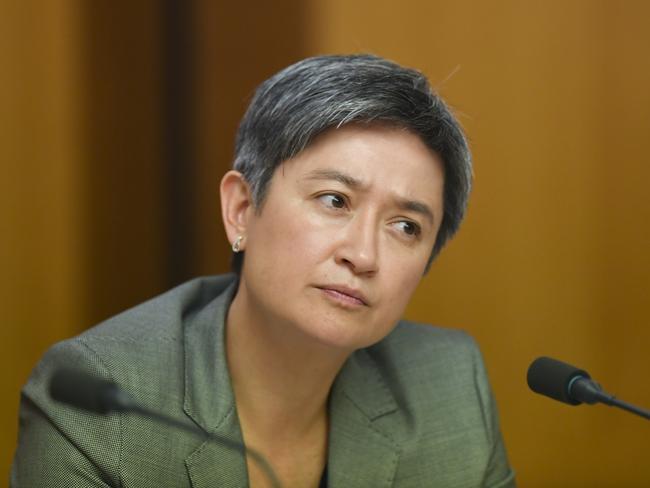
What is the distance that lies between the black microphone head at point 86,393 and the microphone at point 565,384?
0.52 metres

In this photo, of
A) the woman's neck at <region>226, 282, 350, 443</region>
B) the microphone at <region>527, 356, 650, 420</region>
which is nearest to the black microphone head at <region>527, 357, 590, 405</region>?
the microphone at <region>527, 356, 650, 420</region>

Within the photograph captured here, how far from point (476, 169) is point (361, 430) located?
0.77 m

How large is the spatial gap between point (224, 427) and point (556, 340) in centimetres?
100

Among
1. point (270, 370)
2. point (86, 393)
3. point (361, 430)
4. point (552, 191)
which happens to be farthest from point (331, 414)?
point (552, 191)

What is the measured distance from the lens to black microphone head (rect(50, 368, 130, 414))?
844mm

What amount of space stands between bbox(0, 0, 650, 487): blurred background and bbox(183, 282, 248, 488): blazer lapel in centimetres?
54

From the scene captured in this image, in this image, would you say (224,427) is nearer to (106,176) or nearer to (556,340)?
(106,176)

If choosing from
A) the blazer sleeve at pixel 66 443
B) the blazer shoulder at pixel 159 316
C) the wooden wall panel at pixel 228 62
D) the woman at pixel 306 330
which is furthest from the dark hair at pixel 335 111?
the wooden wall panel at pixel 228 62

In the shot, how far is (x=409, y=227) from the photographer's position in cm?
132

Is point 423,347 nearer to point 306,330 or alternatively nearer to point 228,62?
point 306,330

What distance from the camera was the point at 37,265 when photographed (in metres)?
1.81

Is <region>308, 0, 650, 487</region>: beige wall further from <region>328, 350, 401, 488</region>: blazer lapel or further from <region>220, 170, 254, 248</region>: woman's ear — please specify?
<region>220, 170, 254, 248</region>: woman's ear

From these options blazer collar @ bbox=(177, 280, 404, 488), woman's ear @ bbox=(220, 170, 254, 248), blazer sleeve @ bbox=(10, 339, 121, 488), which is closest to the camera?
blazer sleeve @ bbox=(10, 339, 121, 488)

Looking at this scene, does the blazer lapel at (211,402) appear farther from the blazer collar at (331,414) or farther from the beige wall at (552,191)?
the beige wall at (552,191)
